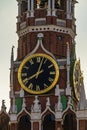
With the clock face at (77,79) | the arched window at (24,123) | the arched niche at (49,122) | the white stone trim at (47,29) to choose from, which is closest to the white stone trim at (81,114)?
the arched niche at (49,122)

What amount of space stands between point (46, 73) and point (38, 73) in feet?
1.48

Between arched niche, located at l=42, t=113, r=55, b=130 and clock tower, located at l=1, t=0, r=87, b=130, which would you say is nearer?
clock tower, located at l=1, t=0, r=87, b=130

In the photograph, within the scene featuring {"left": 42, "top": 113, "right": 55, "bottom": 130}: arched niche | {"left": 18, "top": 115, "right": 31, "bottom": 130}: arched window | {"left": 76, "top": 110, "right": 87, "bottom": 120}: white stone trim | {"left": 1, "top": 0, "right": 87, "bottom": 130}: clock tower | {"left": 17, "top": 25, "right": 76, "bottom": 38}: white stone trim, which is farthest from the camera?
{"left": 17, "top": 25, "right": 76, "bottom": 38}: white stone trim

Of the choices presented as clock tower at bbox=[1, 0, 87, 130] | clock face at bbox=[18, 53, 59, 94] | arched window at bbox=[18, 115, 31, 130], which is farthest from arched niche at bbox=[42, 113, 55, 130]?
clock face at bbox=[18, 53, 59, 94]

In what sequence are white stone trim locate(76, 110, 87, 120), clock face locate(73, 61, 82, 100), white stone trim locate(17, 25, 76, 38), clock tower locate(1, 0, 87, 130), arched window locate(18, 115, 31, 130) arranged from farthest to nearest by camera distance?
white stone trim locate(17, 25, 76, 38)
clock face locate(73, 61, 82, 100)
arched window locate(18, 115, 31, 130)
clock tower locate(1, 0, 87, 130)
white stone trim locate(76, 110, 87, 120)

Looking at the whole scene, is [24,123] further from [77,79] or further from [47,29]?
[47,29]

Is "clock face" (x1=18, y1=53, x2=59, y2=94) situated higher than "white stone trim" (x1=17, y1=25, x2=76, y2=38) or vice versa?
"white stone trim" (x1=17, y1=25, x2=76, y2=38)

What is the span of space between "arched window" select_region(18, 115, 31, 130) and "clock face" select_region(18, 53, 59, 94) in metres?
1.51

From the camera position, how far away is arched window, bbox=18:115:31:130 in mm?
50963

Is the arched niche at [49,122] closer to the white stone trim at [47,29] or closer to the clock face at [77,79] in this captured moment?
the clock face at [77,79]

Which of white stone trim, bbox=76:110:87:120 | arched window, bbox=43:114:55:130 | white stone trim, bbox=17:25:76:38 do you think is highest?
white stone trim, bbox=17:25:76:38

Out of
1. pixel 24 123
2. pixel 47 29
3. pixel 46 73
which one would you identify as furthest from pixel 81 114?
pixel 47 29

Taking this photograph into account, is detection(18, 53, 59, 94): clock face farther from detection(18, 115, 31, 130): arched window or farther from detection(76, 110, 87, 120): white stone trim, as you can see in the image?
detection(76, 110, 87, 120): white stone trim

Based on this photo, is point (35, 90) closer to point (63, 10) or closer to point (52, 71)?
point (52, 71)
